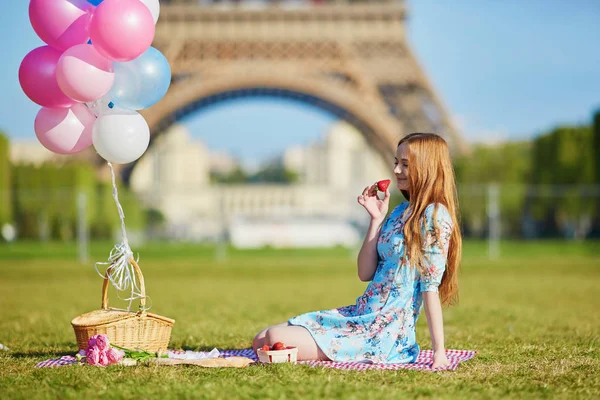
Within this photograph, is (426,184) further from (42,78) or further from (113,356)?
(42,78)

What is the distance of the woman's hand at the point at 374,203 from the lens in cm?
352

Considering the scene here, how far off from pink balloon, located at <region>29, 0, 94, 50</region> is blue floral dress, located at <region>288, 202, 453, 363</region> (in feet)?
6.12

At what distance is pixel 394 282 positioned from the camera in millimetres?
3514

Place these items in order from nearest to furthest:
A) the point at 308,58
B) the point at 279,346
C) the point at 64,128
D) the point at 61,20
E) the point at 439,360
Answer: the point at 439,360
the point at 279,346
the point at 61,20
the point at 64,128
the point at 308,58

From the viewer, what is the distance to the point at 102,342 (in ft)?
11.8

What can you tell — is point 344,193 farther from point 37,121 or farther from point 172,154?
point 172,154

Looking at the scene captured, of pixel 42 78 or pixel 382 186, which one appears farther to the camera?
pixel 42 78

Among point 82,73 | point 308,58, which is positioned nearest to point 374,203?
point 82,73

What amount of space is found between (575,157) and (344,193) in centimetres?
880

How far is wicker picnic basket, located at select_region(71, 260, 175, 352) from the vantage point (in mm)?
3699

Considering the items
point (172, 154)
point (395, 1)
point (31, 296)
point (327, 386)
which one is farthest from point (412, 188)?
point (172, 154)

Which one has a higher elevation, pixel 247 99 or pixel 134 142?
pixel 247 99

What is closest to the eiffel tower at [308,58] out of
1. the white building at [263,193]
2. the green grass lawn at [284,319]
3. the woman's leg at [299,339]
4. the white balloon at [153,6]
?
the white building at [263,193]

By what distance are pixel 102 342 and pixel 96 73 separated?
1.34 metres
